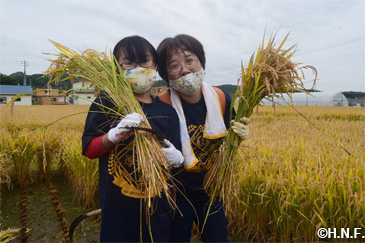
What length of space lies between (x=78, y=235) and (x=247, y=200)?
174 centimetres


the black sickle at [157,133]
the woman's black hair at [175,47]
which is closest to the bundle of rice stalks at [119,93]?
the black sickle at [157,133]

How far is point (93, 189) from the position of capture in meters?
3.04

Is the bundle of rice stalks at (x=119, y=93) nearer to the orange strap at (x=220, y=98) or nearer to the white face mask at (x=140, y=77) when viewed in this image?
the white face mask at (x=140, y=77)

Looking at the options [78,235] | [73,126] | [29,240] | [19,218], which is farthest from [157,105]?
[73,126]

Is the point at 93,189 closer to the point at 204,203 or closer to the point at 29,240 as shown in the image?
the point at 29,240

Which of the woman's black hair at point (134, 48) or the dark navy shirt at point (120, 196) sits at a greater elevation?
the woman's black hair at point (134, 48)

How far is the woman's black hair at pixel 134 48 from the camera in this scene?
1.43m

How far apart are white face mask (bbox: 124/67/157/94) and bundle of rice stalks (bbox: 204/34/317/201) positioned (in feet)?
1.78

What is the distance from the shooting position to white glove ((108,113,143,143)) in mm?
1253

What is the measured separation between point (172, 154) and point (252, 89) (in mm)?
666

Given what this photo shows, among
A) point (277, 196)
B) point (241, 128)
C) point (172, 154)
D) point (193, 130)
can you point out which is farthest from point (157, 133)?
point (277, 196)

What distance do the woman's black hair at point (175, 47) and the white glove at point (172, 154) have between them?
1.75ft

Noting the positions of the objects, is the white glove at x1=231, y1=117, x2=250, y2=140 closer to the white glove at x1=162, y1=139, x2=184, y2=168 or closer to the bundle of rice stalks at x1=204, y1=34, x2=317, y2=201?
the bundle of rice stalks at x1=204, y1=34, x2=317, y2=201

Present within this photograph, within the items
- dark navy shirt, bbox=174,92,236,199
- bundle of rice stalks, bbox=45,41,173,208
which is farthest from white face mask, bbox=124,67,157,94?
dark navy shirt, bbox=174,92,236,199
